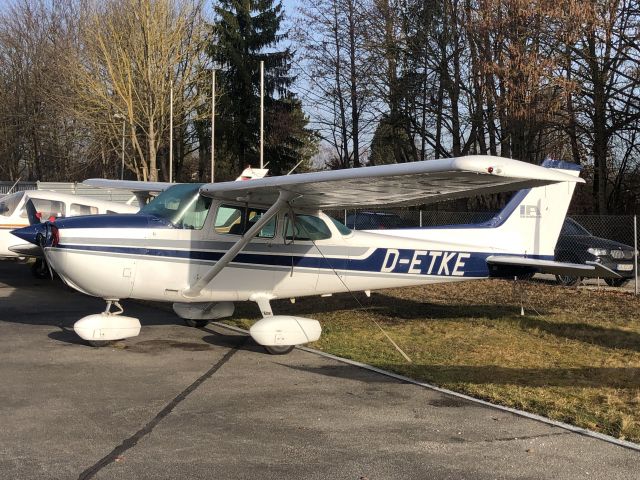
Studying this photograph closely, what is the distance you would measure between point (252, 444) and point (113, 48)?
33581mm

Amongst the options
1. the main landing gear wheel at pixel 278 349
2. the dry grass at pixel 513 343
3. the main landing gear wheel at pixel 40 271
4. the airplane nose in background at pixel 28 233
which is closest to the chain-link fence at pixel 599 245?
the dry grass at pixel 513 343

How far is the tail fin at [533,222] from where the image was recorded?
9.95 meters

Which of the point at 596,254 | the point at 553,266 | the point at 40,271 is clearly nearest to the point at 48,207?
the point at 40,271

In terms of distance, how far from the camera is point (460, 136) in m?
27.5

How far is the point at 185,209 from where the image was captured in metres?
8.18

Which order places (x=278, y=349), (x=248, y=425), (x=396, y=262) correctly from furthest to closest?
(x=396, y=262), (x=278, y=349), (x=248, y=425)

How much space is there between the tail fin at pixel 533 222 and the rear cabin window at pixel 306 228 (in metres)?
2.87

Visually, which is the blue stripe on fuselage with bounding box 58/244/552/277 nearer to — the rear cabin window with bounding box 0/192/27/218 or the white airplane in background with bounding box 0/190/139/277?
the white airplane in background with bounding box 0/190/139/277

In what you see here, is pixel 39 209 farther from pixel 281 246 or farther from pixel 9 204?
pixel 281 246

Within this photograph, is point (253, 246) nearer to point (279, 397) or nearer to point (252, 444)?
Result: point (279, 397)

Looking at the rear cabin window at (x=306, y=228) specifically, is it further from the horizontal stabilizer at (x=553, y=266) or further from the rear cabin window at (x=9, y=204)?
the rear cabin window at (x=9, y=204)

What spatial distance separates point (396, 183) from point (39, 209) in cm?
1093

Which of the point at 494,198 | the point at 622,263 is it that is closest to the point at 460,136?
the point at 494,198

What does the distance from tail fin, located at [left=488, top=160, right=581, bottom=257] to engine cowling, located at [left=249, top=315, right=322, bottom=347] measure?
3977 mm
